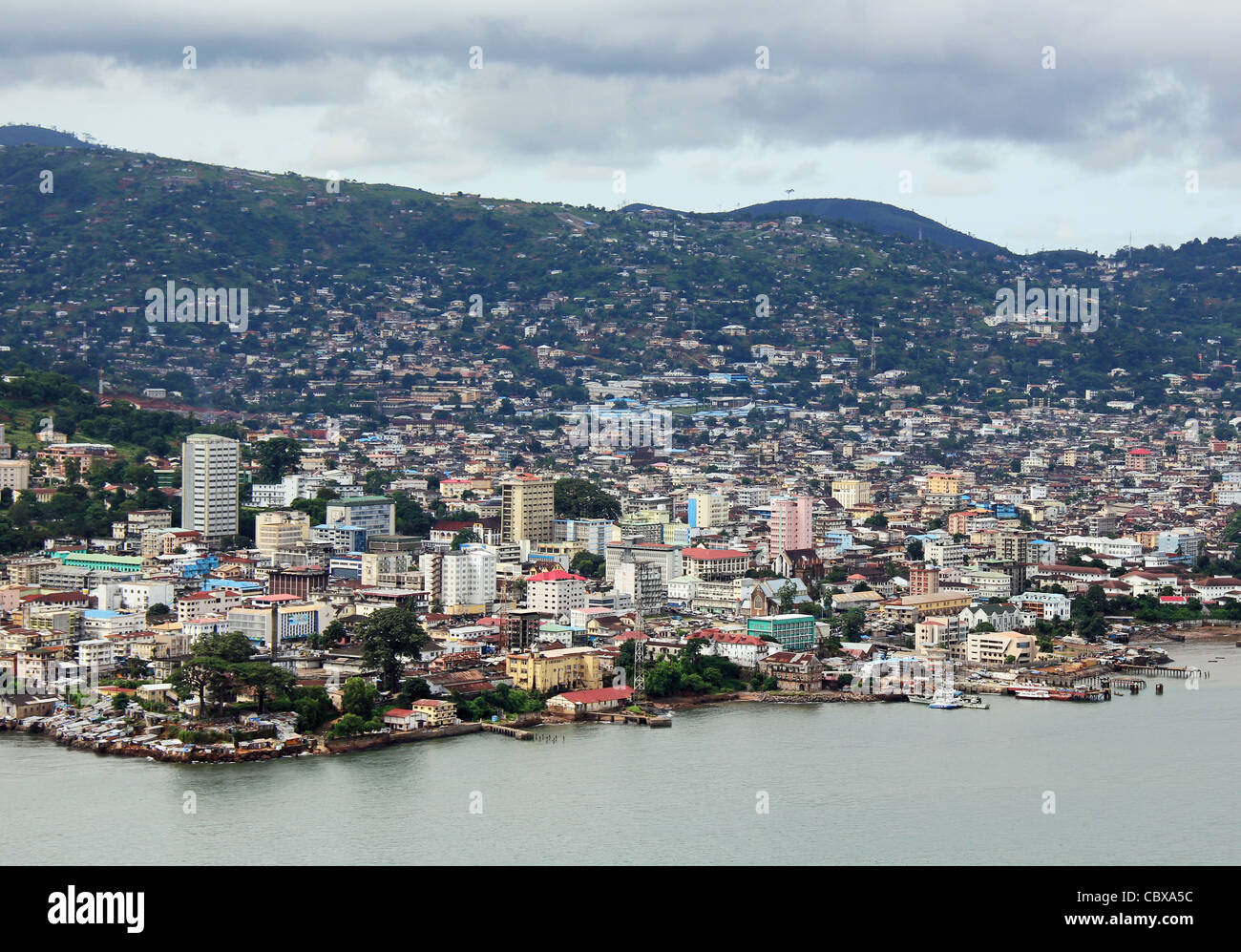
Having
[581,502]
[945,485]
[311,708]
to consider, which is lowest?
[311,708]

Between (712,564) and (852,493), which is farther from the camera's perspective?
(852,493)

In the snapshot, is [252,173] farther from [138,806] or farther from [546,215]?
[138,806]

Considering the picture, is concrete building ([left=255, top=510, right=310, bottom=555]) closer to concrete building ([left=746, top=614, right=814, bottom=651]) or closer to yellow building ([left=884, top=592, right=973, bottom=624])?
concrete building ([left=746, top=614, right=814, bottom=651])

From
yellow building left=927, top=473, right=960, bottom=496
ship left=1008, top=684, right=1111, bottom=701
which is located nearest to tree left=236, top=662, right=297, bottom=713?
ship left=1008, top=684, right=1111, bottom=701

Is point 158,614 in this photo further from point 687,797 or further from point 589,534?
point 687,797

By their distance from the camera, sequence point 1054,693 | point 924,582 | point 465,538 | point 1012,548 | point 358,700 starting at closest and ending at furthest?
point 358,700
point 1054,693
point 924,582
point 465,538
point 1012,548

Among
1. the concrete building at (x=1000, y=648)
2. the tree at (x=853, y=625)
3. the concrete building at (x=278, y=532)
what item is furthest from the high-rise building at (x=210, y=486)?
the concrete building at (x=1000, y=648)

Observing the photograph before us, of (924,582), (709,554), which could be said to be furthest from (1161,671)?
(709,554)
